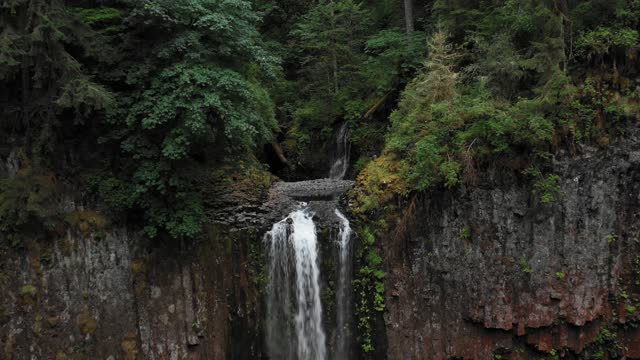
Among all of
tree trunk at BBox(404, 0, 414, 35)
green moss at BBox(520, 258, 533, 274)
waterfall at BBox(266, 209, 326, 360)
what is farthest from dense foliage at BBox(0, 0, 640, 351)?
tree trunk at BBox(404, 0, 414, 35)

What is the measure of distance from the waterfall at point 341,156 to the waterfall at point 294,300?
531cm

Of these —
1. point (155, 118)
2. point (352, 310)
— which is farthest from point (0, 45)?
point (352, 310)

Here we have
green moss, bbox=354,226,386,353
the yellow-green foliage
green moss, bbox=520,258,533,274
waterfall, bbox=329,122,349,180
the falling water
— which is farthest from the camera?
waterfall, bbox=329,122,349,180

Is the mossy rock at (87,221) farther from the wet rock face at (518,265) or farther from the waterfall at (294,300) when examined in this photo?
the wet rock face at (518,265)

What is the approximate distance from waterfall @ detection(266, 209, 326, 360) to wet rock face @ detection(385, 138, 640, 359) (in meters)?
1.80

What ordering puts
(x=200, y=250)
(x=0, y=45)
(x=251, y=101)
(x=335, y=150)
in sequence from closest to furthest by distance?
(x=0, y=45) < (x=251, y=101) < (x=200, y=250) < (x=335, y=150)

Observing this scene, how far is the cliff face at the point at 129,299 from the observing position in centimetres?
1032

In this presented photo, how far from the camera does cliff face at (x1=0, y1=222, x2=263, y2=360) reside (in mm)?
10320

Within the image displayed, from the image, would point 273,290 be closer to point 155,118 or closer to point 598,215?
point 155,118

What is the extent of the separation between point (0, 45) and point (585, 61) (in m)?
12.7

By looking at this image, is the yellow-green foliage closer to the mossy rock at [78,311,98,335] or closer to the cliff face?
the cliff face

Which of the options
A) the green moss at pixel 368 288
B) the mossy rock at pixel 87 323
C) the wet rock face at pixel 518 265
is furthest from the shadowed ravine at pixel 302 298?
the mossy rock at pixel 87 323

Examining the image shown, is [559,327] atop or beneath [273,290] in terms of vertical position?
beneath

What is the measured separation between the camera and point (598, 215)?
36.2ft
